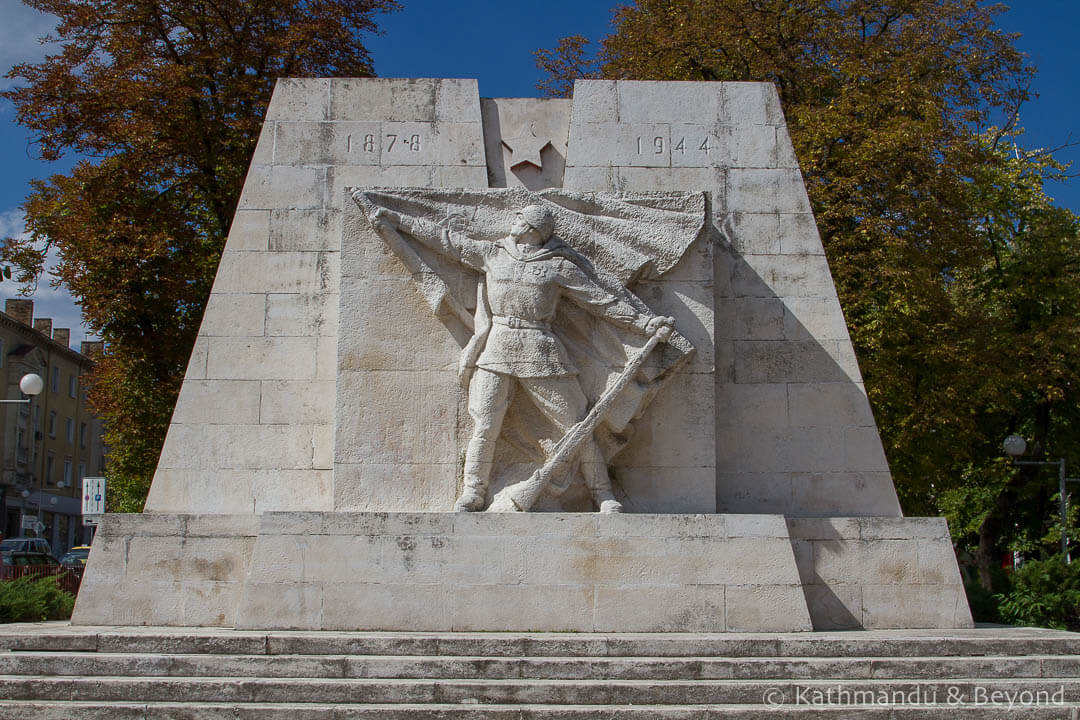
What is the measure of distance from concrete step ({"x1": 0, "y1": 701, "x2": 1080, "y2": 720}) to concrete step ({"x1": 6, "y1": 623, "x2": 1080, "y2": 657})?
823mm

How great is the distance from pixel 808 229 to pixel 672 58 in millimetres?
11237

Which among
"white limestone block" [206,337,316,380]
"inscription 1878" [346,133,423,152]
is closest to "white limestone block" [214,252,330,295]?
"white limestone block" [206,337,316,380]

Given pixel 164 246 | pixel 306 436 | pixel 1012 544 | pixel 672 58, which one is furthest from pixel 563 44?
pixel 306 436

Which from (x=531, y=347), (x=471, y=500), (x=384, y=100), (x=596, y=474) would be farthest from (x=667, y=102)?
(x=471, y=500)

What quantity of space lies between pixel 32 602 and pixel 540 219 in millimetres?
7644

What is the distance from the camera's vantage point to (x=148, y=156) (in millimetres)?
19391

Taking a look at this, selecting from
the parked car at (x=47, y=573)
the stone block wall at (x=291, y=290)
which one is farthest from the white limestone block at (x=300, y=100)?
the parked car at (x=47, y=573)

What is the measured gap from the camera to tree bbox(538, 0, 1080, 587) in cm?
1898

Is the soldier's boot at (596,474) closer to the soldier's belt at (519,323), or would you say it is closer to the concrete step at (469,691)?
the soldier's belt at (519,323)

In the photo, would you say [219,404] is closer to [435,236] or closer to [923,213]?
[435,236]

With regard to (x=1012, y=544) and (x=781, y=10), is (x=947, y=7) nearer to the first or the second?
(x=781, y=10)

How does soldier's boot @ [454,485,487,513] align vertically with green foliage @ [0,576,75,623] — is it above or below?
above

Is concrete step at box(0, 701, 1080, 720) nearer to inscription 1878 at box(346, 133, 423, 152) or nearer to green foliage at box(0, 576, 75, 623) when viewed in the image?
green foliage at box(0, 576, 75, 623)

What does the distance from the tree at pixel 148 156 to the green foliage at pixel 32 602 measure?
19.2 ft
